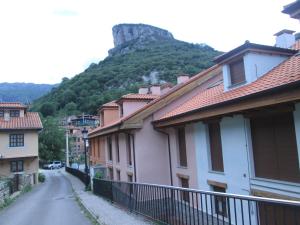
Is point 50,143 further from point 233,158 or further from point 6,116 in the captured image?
point 233,158

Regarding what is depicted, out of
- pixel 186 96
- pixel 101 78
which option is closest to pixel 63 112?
pixel 101 78

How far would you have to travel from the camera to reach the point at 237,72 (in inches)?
413

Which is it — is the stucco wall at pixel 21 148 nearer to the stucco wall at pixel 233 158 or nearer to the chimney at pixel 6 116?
the chimney at pixel 6 116

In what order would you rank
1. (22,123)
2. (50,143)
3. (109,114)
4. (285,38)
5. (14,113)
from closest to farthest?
(285,38) → (109,114) → (22,123) → (14,113) → (50,143)

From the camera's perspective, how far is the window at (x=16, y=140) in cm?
3145

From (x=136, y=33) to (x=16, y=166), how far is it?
4417 inches

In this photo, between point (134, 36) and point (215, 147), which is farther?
point (134, 36)

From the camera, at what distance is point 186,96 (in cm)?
1593

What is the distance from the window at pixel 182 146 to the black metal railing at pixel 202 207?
303cm

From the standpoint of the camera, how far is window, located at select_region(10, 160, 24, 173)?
1281 inches

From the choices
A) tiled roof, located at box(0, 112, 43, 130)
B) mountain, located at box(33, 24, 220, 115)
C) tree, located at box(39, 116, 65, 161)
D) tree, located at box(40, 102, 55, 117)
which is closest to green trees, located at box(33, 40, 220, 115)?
mountain, located at box(33, 24, 220, 115)

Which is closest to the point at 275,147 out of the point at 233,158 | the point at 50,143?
the point at 233,158

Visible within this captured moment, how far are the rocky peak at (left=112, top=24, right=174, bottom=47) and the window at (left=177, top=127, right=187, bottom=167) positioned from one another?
114335 millimetres

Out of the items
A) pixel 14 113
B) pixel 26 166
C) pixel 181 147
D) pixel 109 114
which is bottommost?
pixel 26 166
